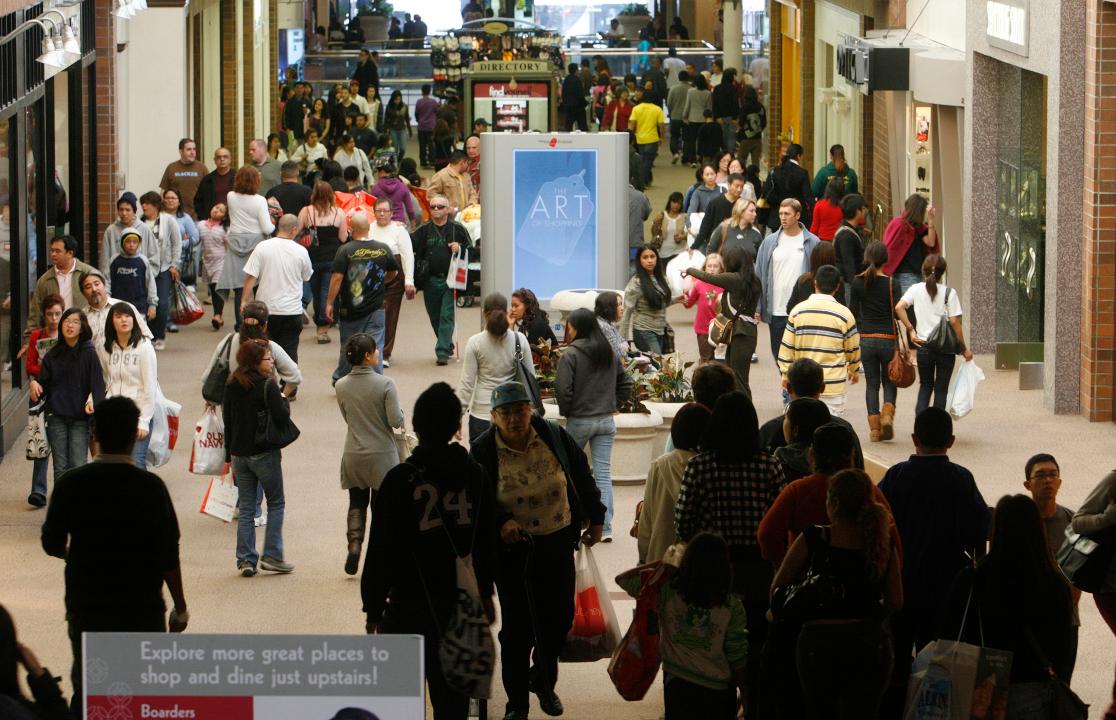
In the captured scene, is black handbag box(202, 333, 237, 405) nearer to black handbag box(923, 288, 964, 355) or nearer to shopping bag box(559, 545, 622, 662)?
shopping bag box(559, 545, 622, 662)

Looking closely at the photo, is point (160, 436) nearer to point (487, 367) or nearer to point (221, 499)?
point (221, 499)

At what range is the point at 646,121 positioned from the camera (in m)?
33.1

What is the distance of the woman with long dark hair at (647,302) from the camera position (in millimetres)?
14555

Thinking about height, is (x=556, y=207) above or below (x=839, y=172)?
below

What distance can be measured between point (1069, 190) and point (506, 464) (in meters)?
9.06

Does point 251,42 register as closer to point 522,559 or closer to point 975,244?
point 975,244

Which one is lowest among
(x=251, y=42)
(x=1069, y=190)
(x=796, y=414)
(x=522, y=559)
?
(x=522, y=559)

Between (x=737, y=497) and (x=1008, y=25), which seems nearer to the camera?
(x=737, y=497)

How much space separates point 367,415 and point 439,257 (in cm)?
706

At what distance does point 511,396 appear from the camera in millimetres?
7980

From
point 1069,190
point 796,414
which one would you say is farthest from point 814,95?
point 796,414

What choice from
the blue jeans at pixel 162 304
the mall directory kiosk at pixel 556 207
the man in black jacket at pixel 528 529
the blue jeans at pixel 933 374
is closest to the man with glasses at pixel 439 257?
the mall directory kiosk at pixel 556 207

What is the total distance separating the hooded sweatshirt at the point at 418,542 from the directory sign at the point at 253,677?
2257 millimetres

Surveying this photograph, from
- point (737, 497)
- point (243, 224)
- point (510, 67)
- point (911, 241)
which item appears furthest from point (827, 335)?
point (510, 67)
